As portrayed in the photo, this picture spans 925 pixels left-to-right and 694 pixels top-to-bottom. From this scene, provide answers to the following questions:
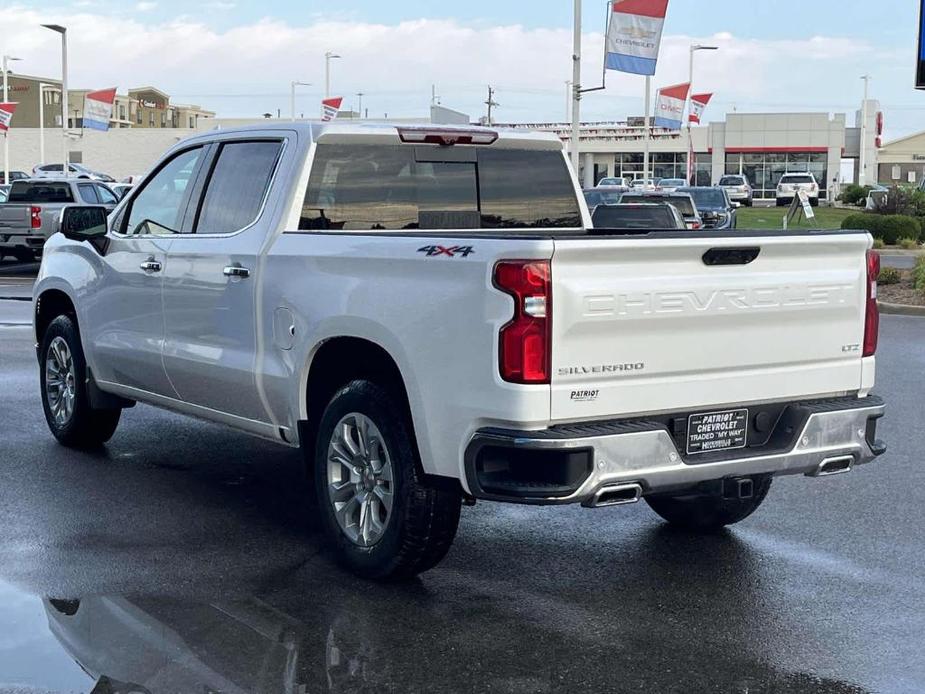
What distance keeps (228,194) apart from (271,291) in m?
0.93

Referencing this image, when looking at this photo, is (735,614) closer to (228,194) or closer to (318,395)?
(318,395)

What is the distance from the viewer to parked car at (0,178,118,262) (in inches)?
985

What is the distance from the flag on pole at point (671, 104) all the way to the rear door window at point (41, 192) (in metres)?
21.3

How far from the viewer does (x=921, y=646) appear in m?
5.00

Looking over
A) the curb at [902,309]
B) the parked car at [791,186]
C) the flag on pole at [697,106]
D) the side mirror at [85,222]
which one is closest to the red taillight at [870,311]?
the side mirror at [85,222]

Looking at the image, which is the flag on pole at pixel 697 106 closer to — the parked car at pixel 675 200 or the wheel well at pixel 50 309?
the parked car at pixel 675 200

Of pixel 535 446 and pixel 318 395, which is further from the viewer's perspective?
pixel 318 395

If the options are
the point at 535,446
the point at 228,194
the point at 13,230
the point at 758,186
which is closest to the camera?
the point at 535,446

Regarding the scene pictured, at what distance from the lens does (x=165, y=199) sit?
7.50 meters

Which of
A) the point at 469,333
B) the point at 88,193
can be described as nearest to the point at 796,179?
the point at 88,193

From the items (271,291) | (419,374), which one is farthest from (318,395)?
(419,374)

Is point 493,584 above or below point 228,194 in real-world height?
below

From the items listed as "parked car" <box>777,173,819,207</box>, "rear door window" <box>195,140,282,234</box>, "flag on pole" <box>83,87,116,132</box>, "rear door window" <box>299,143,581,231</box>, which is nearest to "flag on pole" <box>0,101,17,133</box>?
"flag on pole" <box>83,87,116,132</box>

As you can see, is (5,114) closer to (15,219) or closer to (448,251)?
(15,219)
